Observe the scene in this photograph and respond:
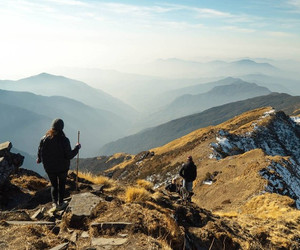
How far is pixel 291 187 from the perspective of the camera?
2334 cm

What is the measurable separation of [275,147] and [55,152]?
142ft

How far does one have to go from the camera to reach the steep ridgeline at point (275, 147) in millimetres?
22578

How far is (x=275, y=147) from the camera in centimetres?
4403

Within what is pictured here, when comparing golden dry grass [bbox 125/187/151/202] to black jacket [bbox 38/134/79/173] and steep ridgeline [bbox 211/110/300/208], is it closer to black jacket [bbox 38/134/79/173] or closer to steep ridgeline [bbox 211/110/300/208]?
black jacket [bbox 38/134/79/173]

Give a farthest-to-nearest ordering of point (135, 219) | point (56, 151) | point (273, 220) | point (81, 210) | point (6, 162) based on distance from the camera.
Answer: point (273, 220) → point (6, 162) → point (56, 151) → point (81, 210) → point (135, 219)

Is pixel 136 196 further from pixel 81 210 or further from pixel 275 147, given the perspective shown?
pixel 275 147

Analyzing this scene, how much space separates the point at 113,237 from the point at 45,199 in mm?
5609

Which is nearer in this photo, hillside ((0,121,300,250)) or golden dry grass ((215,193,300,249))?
hillside ((0,121,300,250))

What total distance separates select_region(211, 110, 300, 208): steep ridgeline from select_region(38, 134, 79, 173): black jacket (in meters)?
17.3

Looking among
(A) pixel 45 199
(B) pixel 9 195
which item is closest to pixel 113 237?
(A) pixel 45 199

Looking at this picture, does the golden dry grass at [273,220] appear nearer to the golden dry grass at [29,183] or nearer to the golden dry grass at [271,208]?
the golden dry grass at [271,208]

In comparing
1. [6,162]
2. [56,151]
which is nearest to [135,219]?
[56,151]

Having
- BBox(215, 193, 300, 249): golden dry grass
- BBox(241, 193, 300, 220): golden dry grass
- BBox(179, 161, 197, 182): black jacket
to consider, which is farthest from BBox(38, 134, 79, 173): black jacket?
BBox(241, 193, 300, 220): golden dry grass

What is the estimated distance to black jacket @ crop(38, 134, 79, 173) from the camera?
821 centimetres
